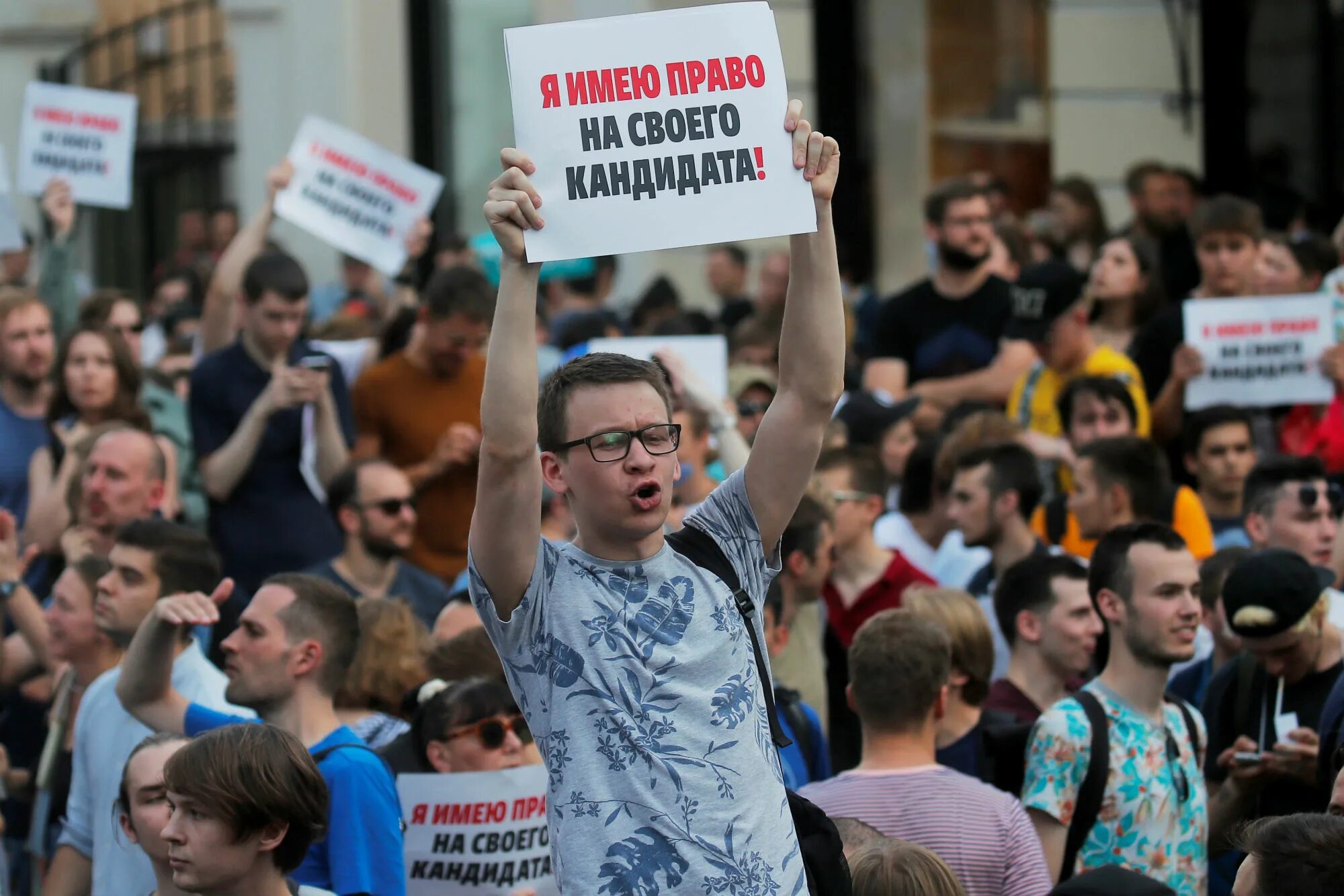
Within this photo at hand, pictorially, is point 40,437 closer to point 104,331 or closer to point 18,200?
point 104,331

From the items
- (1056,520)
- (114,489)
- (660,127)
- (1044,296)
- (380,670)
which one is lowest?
(380,670)

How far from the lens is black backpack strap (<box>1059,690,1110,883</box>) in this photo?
4.80 m

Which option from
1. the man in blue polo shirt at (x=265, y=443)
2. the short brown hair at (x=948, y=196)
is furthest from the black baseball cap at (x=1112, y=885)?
the short brown hair at (x=948, y=196)

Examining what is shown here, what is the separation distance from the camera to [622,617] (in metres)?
3.36

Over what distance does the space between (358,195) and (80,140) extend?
191 cm

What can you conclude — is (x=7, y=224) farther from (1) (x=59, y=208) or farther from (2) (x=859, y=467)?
(2) (x=859, y=467)

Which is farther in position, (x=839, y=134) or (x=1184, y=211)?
(x=839, y=134)

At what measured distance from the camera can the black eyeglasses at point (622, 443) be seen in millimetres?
3408

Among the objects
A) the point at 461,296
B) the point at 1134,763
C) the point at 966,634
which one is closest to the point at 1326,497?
the point at 966,634

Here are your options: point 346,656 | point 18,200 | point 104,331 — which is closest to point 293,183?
point 104,331

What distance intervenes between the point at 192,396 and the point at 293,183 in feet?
6.53

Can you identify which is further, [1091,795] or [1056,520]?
[1056,520]

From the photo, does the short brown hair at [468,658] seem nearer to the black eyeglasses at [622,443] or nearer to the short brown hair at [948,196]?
the black eyeglasses at [622,443]

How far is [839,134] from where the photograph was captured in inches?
590
